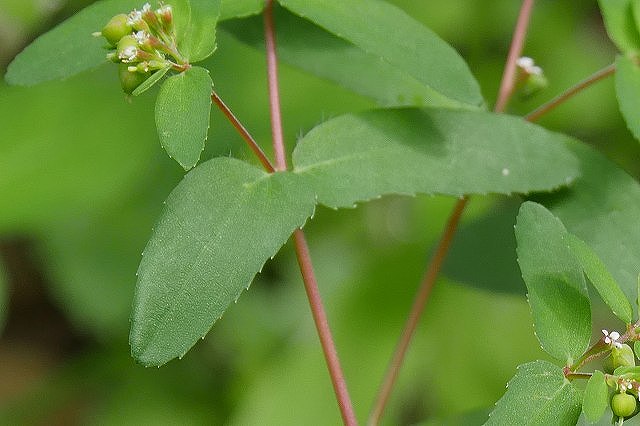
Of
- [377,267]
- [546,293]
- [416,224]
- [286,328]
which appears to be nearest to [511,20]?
[416,224]

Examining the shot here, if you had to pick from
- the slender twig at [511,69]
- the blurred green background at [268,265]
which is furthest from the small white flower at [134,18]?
the blurred green background at [268,265]

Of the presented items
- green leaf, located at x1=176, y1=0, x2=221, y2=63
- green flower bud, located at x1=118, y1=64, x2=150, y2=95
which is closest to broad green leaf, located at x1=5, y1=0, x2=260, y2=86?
green leaf, located at x1=176, y1=0, x2=221, y2=63

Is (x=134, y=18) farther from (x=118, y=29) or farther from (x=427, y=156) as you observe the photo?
(x=427, y=156)

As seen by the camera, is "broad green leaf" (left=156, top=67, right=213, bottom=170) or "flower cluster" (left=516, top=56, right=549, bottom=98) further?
"flower cluster" (left=516, top=56, right=549, bottom=98)

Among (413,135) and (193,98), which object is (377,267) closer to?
(413,135)

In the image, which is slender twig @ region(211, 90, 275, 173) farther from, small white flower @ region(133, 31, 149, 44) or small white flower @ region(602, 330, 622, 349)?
small white flower @ region(602, 330, 622, 349)

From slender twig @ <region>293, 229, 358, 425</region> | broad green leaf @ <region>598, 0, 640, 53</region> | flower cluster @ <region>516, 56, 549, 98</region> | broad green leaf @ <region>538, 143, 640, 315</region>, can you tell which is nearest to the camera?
slender twig @ <region>293, 229, 358, 425</region>
